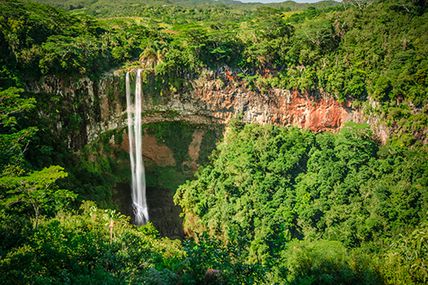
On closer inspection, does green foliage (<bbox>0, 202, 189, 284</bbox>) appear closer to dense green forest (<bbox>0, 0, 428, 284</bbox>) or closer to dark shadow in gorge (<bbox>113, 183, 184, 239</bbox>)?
dense green forest (<bbox>0, 0, 428, 284</bbox>)

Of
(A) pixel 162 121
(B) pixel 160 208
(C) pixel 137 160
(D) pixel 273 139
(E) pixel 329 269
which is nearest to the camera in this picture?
(E) pixel 329 269

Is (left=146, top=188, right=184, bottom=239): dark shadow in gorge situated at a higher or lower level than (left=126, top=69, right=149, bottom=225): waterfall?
lower

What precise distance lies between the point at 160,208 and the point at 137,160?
11.9ft

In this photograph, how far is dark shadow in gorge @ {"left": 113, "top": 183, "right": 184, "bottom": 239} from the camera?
77.4ft

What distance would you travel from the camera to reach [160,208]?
2495 cm

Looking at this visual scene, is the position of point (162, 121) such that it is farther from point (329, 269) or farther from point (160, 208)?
point (329, 269)

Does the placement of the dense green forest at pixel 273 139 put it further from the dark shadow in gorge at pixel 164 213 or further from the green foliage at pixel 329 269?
the dark shadow in gorge at pixel 164 213

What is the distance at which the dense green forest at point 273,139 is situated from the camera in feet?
47.2

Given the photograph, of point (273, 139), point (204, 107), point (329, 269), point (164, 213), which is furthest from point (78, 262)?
point (204, 107)

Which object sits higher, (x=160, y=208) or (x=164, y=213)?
(x=160, y=208)

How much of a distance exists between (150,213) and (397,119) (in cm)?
1596

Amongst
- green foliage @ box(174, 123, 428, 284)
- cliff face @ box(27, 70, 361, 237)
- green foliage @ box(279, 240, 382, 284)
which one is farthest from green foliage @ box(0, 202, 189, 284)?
cliff face @ box(27, 70, 361, 237)

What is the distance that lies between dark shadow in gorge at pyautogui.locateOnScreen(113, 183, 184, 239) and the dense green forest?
1.14m

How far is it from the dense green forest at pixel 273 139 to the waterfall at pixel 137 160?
4.57 ft
